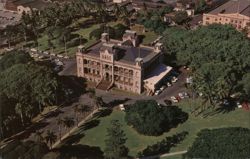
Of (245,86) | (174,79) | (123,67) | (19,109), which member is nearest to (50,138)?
(19,109)

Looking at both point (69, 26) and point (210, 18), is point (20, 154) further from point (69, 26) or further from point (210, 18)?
point (210, 18)

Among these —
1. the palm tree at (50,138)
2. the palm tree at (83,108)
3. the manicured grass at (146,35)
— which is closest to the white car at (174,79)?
the palm tree at (83,108)

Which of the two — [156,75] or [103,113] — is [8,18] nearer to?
[156,75]

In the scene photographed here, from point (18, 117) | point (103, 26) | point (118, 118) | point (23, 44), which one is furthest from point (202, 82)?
point (23, 44)

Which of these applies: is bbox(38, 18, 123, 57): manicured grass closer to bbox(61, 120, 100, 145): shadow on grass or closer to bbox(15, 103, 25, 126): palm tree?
bbox(61, 120, 100, 145): shadow on grass

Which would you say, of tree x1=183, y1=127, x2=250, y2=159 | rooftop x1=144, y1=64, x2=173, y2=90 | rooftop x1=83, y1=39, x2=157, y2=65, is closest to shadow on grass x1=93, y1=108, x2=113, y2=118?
rooftop x1=144, y1=64, x2=173, y2=90
